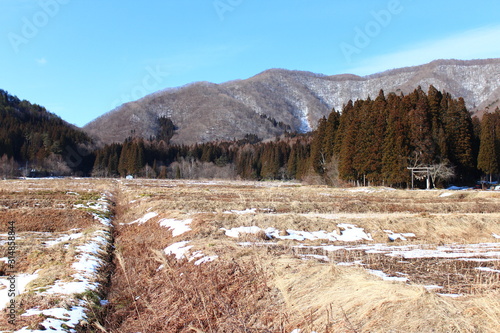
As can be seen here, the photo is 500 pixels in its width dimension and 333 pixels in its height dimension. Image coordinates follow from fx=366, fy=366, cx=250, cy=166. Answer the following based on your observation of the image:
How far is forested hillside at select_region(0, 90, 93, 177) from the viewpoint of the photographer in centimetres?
10988

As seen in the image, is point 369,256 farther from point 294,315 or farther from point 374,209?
point 374,209

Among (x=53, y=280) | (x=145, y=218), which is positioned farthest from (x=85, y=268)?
(x=145, y=218)

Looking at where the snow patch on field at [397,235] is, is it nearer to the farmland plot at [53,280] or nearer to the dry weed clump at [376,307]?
the dry weed clump at [376,307]

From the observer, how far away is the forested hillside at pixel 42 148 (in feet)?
360

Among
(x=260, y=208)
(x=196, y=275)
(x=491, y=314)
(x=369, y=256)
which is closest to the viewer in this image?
(x=491, y=314)

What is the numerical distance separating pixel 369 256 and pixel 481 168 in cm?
5083

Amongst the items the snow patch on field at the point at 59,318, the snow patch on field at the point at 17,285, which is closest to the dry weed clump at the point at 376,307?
the snow patch on field at the point at 59,318

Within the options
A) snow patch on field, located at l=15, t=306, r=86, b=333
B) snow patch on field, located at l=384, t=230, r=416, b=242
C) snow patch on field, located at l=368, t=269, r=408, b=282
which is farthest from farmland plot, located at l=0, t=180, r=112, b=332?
snow patch on field, located at l=384, t=230, r=416, b=242

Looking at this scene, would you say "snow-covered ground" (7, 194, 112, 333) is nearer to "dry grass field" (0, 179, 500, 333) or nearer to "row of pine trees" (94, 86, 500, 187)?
"dry grass field" (0, 179, 500, 333)

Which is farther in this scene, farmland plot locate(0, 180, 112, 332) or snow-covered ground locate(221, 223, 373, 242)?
snow-covered ground locate(221, 223, 373, 242)

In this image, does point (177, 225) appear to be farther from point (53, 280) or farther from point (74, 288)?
point (74, 288)

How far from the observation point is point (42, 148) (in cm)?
11556

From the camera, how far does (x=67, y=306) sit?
698cm

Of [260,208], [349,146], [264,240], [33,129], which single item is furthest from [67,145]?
[264,240]
